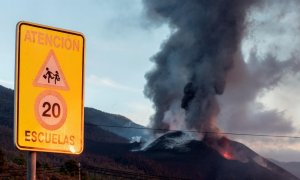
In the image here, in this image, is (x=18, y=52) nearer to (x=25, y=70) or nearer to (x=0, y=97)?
(x=25, y=70)

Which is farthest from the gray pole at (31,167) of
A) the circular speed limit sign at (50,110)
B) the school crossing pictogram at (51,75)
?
the school crossing pictogram at (51,75)

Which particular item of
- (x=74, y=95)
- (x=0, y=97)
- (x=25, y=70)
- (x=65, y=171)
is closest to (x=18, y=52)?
(x=25, y=70)

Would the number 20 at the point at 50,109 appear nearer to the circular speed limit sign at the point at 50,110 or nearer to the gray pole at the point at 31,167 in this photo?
the circular speed limit sign at the point at 50,110

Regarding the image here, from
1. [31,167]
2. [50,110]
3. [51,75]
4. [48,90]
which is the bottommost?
[31,167]

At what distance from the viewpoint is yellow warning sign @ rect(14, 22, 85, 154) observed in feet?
18.0

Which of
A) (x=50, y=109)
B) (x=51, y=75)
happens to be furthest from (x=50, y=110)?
(x=51, y=75)

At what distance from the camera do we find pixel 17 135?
5426 millimetres

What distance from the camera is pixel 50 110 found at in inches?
219

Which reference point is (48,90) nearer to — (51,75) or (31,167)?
(51,75)

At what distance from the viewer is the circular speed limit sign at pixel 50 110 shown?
5547mm

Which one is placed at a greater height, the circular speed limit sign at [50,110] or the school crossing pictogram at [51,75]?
the school crossing pictogram at [51,75]

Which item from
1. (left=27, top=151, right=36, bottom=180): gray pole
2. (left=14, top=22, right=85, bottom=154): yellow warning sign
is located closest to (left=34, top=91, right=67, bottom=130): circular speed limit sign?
(left=14, top=22, right=85, bottom=154): yellow warning sign

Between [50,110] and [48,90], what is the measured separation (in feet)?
0.49

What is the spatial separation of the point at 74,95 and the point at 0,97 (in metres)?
171
